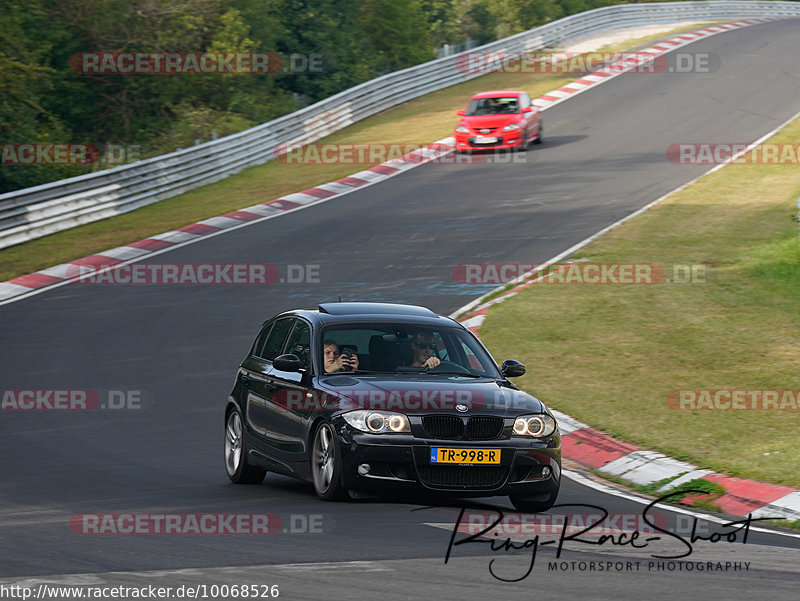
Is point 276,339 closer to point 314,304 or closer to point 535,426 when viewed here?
point 535,426

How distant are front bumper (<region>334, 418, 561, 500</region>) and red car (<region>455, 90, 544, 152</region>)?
2523 cm

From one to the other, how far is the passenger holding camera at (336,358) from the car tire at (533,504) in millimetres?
1715

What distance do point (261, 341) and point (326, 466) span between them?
2.50 metres

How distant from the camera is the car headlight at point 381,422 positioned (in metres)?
9.53

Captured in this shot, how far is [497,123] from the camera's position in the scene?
1351 inches

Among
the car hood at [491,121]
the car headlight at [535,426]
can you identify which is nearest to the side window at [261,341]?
the car headlight at [535,426]

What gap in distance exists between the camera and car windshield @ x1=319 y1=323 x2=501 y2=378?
10562mm

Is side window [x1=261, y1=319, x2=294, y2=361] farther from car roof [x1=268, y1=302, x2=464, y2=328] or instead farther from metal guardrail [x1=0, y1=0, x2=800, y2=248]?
metal guardrail [x1=0, y1=0, x2=800, y2=248]

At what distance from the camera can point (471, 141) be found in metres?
34.6

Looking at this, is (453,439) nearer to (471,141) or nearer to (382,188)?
(382,188)

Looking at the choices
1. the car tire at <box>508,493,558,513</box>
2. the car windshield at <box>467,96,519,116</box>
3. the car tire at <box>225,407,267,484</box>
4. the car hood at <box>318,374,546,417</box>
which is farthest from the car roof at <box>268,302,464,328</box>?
the car windshield at <box>467,96,519,116</box>

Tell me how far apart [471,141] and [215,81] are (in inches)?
468

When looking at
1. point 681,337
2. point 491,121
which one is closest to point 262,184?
point 491,121

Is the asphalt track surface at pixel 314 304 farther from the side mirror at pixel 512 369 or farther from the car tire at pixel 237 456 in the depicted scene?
the side mirror at pixel 512 369
